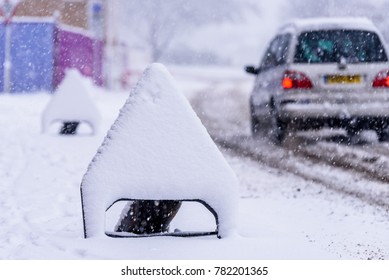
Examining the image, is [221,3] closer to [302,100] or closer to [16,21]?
[16,21]

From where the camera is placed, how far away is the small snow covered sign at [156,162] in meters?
4.43

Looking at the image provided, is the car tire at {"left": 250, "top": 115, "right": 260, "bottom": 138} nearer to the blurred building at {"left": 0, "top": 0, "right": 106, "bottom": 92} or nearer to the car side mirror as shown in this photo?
the car side mirror

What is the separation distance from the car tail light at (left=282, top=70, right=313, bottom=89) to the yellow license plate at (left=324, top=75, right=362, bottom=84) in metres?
0.26

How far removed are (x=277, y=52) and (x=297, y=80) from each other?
1278mm

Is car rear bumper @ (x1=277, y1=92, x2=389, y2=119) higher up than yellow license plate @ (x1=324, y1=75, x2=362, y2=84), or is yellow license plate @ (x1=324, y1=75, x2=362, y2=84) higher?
yellow license plate @ (x1=324, y1=75, x2=362, y2=84)

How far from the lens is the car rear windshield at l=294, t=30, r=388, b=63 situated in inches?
420

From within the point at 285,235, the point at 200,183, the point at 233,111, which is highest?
the point at 200,183

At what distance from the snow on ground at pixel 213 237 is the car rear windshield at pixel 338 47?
2134mm

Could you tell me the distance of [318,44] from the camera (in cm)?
1080

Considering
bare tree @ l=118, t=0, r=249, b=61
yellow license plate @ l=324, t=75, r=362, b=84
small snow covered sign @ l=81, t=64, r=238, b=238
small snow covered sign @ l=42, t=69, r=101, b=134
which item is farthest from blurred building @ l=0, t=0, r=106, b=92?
bare tree @ l=118, t=0, r=249, b=61

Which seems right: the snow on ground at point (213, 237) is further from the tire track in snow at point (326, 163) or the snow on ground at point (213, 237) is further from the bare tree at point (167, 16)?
the bare tree at point (167, 16)

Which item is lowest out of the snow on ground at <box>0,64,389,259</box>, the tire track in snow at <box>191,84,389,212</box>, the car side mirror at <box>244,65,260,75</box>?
the tire track in snow at <box>191,84,389,212</box>

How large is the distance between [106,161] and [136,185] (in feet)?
0.74

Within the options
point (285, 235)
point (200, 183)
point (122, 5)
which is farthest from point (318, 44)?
point (122, 5)
